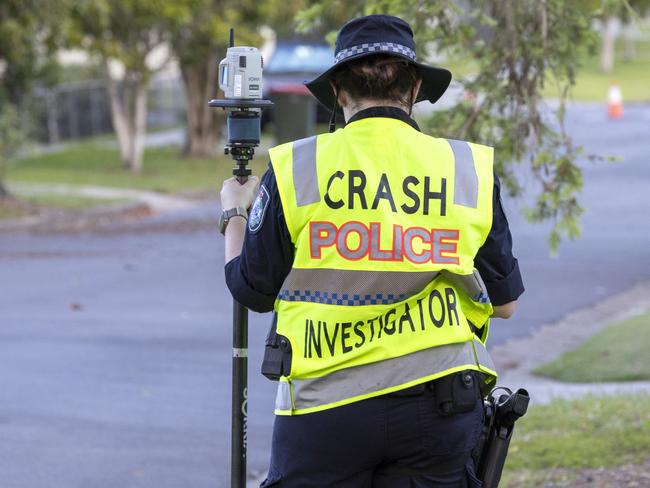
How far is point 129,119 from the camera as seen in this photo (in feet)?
83.3

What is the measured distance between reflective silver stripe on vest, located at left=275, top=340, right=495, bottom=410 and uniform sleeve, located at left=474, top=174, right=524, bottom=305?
Result: 9.3 inches

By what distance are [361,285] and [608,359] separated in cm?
639

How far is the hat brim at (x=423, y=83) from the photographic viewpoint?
3053 millimetres

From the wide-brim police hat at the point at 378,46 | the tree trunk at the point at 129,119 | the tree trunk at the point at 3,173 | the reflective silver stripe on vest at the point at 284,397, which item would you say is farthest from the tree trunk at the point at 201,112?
the reflective silver stripe on vest at the point at 284,397

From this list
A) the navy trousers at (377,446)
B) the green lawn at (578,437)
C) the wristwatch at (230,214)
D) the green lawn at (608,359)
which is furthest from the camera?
the green lawn at (608,359)

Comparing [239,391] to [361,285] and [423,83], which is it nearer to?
[361,285]

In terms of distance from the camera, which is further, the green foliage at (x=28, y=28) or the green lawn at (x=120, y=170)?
the green lawn at (x=120, y=170)

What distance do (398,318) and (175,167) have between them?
2325 centimetres

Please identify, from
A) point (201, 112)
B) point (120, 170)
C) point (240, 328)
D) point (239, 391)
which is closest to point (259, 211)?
point (240, 328)

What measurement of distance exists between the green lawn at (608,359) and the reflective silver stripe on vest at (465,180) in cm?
579

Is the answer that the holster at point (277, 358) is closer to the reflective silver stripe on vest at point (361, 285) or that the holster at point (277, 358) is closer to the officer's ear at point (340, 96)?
the reflective silver stripe on vest at point (361, 285)

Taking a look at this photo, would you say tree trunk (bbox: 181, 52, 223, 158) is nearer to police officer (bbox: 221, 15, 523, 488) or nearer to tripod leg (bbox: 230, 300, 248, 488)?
tripod leg (bbox: 230, 300, 248, 488)

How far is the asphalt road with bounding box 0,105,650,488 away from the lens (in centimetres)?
645

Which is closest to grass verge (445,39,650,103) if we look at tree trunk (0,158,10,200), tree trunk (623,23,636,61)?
tree trunk (623,23,636,61)
